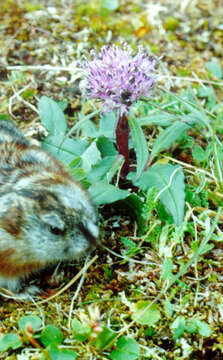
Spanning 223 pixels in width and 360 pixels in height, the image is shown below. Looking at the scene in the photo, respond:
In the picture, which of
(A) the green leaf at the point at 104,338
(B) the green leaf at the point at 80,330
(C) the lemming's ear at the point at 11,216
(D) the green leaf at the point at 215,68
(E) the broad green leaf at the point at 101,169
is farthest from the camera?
(D) the green leaf at the point at 215,68

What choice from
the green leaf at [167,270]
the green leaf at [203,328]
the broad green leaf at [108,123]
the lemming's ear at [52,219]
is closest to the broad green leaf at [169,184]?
the green leaf at [167,270]

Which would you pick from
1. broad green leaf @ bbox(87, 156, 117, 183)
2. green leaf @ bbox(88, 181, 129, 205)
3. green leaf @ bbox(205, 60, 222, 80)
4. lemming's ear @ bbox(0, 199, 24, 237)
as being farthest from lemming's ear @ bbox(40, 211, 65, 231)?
green leaf @ bbox(205, 60, 222, 80)

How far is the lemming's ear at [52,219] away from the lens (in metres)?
3.92

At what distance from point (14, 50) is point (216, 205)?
3.60 metres

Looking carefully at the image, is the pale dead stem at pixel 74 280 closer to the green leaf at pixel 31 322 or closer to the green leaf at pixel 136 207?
the green leaf at pixel 31 322

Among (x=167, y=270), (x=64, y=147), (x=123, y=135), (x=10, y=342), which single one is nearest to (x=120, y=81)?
(x=123, y=135)

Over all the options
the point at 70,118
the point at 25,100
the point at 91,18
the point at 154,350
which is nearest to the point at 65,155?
the point at 70,118

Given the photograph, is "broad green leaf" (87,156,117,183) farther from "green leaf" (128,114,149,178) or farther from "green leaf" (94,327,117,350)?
"green leaf" (94,327,117,350)

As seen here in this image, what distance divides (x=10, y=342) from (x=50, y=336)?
0.31 m

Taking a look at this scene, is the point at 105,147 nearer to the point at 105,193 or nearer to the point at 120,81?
the point at 105,193

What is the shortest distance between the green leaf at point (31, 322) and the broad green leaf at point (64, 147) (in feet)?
5.31

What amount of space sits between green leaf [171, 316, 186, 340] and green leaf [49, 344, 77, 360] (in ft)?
2.58

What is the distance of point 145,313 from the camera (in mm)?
3934

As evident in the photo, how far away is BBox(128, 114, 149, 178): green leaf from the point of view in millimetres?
4562
